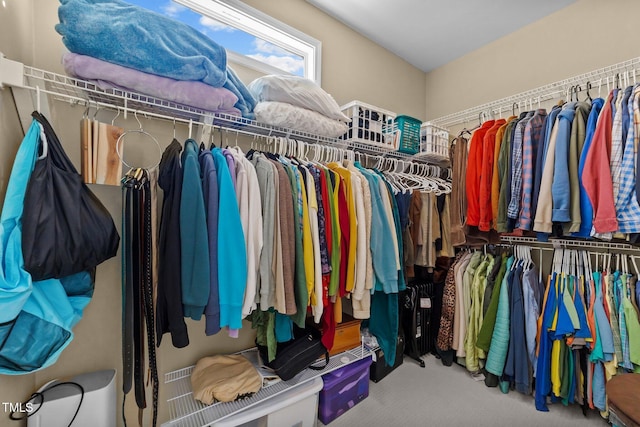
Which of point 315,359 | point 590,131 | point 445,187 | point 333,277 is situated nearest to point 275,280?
point 333,277

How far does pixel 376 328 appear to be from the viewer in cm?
193

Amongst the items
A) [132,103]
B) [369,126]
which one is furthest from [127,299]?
[369,126]

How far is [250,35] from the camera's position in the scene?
1.93m

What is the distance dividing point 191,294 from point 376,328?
1.38 m

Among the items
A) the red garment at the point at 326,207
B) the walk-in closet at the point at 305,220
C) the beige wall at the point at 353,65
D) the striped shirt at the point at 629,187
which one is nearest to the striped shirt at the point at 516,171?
the walk-in closet at the point at 305,220

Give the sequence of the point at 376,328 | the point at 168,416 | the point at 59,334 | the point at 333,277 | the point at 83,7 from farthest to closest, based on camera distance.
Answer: the point at 376,328
the point at 168,416
the point at 333,277
the point at 83,7
the point at 59,334

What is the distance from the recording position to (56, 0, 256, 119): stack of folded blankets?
1.03m

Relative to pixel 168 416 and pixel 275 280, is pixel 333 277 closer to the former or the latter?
pixel 275 280

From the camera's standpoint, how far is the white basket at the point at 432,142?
2.21 meters

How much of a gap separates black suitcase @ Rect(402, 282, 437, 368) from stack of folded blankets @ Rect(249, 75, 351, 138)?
1.49 meters

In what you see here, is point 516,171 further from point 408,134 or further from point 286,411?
point 286,411

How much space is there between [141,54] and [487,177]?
79.4 inches

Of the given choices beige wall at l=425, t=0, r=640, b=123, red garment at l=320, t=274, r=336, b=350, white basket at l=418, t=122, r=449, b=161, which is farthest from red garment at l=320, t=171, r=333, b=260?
beige wall at l=425, t=0, r=640, b=123

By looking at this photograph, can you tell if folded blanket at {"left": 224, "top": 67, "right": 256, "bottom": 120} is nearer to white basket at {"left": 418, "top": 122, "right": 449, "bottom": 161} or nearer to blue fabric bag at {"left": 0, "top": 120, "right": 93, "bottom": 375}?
blue fabric bag at {"left": 0, "top": 120, "right": 93, "bottom": 375}
